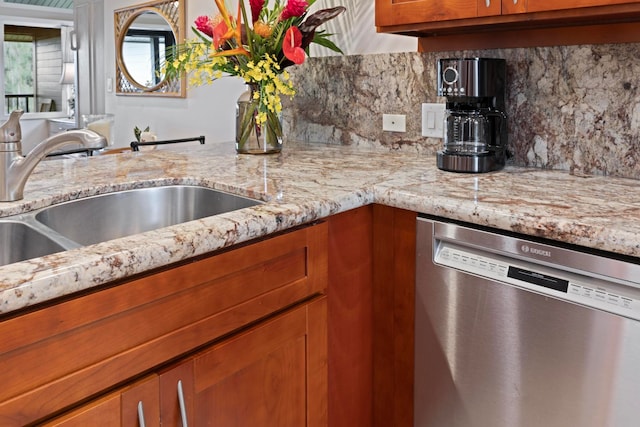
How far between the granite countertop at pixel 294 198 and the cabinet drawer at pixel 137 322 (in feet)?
0.10

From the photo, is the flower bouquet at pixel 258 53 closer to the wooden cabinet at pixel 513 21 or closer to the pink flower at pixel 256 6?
the pink flower at pixel 256 6

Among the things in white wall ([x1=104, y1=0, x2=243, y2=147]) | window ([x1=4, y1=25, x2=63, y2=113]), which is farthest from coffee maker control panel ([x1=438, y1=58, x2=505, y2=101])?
window ([x1=4, y1=25, x2=63, y2=113])

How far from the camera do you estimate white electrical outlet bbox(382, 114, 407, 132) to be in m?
2.01

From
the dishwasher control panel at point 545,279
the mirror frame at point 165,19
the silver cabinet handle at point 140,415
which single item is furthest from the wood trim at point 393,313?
the mirror frame at point 165,19

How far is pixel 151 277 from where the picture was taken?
87cm

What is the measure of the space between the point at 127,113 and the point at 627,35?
3.29 meters

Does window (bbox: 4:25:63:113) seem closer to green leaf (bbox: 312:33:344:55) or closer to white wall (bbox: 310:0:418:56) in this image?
white wall (bbox: 310:0:418:56)

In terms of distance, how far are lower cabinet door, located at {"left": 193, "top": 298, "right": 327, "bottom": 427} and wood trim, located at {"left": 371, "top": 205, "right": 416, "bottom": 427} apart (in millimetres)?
210

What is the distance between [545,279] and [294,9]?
1.16 metres

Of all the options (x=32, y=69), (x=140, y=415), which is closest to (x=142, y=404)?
(x=140, y=415)

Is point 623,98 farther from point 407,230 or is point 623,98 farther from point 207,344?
point 207,344

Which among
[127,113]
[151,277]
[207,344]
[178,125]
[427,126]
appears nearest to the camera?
[151,277]

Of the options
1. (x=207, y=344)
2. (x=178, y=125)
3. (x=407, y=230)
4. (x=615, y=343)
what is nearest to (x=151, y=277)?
(x=207, y=344)

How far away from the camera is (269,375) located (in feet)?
3.63
